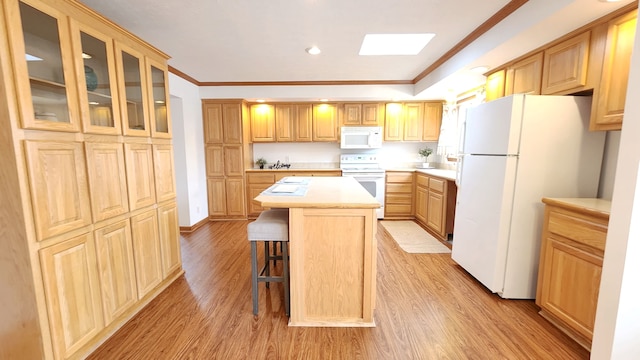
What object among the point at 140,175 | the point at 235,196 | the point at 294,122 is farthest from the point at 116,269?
the point at 294,122

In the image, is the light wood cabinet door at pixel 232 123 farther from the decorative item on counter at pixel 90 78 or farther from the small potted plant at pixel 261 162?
the decorative item on counter at pixel 90 78

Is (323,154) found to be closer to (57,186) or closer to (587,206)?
(587,206)

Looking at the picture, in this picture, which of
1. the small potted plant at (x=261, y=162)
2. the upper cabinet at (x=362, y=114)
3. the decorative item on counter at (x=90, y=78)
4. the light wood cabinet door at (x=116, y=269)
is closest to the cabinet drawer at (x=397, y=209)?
the upper cabinet at (x=362, y=114)

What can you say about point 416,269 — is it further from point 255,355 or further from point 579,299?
point 255,355

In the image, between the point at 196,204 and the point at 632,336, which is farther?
the point at 196,204

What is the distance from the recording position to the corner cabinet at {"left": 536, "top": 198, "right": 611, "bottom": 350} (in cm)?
150

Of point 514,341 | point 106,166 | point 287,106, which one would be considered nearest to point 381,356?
point 514,341

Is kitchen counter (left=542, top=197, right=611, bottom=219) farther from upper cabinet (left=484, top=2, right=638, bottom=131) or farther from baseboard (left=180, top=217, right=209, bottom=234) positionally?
baseboard (left=180, top=217, right=209, bottom=234)

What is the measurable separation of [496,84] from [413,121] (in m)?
1.86

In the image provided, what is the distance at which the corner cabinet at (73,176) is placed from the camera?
1.21m

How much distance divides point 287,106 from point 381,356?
4.00m

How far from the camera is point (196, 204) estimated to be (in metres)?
4.08

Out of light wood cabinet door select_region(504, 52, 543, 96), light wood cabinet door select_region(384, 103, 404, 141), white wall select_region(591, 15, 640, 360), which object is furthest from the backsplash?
white wall select_region(591, 15, 640, 360)

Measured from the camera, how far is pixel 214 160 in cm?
434
